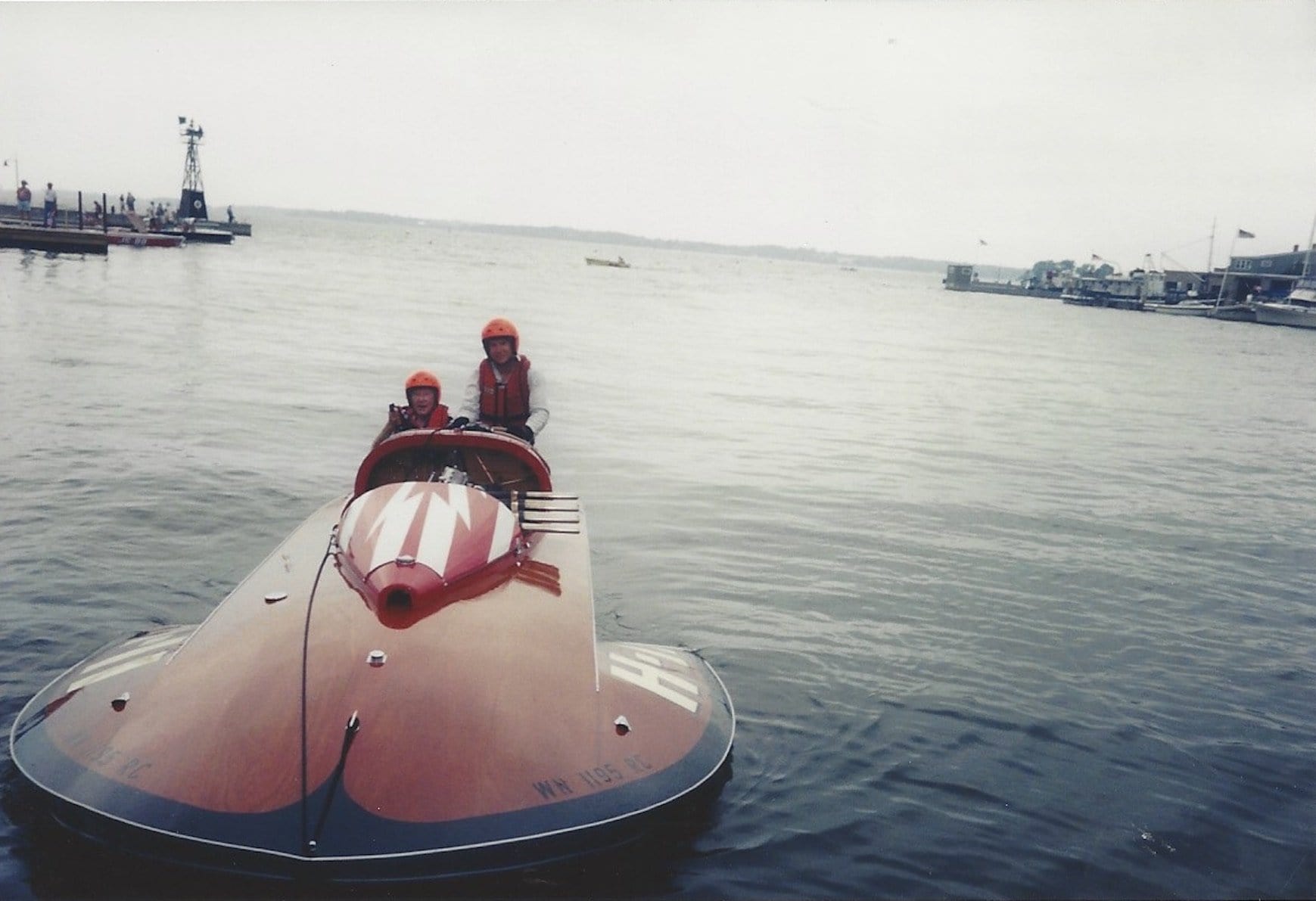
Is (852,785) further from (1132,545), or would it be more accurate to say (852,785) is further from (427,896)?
(1132,545)

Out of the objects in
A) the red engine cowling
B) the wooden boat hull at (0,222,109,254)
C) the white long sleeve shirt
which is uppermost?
the wooden boat hull at (0,222,109,254)

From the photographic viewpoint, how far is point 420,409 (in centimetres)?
706

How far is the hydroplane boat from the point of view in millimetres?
3500

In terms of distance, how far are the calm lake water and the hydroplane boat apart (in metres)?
0.32

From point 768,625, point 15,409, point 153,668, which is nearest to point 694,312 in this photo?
point 15,409

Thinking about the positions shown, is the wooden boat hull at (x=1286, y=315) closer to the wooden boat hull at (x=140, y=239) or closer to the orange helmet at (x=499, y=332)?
the wooden boat hull at (x=140, y=239)

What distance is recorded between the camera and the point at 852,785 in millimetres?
5133

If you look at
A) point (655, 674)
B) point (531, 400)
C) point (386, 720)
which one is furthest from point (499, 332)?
point (386, 720)

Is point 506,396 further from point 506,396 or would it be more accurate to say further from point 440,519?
point 440,519

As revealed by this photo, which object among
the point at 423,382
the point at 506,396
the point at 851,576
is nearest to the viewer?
the point at 423,382

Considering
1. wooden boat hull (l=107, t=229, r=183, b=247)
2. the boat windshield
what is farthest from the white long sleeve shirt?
wooden boat hull (l=107, t=229, r=183, b=247)

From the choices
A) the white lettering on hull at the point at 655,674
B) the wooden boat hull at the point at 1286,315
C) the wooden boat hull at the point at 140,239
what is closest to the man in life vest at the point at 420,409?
the white lettering on hull at the point at 655,674

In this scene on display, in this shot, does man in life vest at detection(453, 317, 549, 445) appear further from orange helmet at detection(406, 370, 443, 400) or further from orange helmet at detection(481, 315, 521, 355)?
orange helmet at detection(406, 370, 443, 400)

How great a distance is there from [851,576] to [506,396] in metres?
3.52
